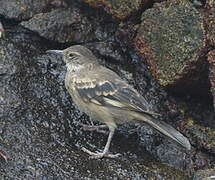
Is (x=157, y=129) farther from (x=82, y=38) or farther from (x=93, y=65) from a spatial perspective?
(x=82, y=38)

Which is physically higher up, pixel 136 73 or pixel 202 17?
pixel 202 17

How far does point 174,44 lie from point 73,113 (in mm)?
1774

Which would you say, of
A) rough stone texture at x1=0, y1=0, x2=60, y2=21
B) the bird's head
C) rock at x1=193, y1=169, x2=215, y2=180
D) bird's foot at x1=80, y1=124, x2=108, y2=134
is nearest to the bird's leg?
bird's foot at x1=80, y1=124, x2=108, y2=134

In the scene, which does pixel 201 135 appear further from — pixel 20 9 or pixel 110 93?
pixel 20 9

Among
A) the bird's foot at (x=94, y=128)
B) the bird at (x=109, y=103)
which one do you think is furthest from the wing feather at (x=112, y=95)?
the bird's foot at (x=94, y=128)

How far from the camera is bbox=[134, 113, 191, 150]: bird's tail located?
7.78m

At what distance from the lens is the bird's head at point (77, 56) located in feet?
27.8

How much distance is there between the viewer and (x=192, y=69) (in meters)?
8.45

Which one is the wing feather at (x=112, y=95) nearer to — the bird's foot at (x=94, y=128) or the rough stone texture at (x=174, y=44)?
the bird's foot at (x=94, y=128)

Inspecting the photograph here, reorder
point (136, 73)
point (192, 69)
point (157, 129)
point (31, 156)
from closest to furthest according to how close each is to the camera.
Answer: point (31, 156), point (157, 129), point (192, 69), point (136, 73)

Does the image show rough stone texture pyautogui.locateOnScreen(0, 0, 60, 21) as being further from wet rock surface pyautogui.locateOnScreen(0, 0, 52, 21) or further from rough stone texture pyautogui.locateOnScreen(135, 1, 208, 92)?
rough stone texture pyautogui.locateOnScreen(135, 1, 208, 92)

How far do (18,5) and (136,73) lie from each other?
83.4 inches

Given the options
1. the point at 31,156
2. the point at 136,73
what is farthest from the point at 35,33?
the point at 31,156

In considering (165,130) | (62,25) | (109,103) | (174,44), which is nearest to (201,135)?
(165,130)
